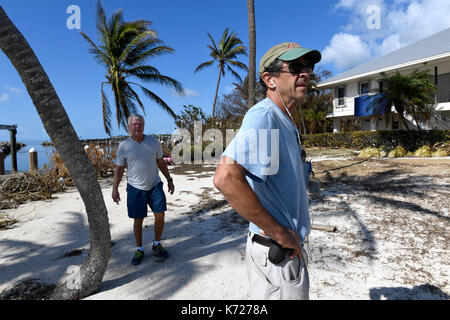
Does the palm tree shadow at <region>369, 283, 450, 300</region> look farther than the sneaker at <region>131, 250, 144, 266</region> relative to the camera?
No

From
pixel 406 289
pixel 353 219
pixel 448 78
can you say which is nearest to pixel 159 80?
pixel 353 219

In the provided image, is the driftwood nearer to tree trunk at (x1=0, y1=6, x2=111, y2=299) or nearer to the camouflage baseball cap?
tree trunk at (x1=0, y1=6, x2=111, y2=299)

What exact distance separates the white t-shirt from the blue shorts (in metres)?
0.07

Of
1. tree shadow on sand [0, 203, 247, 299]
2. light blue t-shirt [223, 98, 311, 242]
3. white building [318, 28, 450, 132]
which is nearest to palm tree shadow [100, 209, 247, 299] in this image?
tree shadow on sand [0, 203, 247, 299]

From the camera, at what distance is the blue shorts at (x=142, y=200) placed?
128 inches

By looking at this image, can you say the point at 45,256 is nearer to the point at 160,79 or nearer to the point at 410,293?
the point at 410,293

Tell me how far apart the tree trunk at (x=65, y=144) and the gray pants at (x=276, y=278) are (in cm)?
178

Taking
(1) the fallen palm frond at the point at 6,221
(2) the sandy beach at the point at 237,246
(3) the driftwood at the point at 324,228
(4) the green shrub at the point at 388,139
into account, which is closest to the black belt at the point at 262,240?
(2) the sandy beach at the point at 237,246

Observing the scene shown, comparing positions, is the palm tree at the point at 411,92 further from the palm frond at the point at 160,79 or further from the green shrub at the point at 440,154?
the palm frond at the point at 160,79

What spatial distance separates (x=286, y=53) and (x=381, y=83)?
67.0ft

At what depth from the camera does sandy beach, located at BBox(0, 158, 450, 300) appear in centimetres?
262

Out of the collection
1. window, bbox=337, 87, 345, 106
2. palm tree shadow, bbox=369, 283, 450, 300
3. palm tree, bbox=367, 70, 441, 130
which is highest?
window, bbox=337, 87, 345, 106
